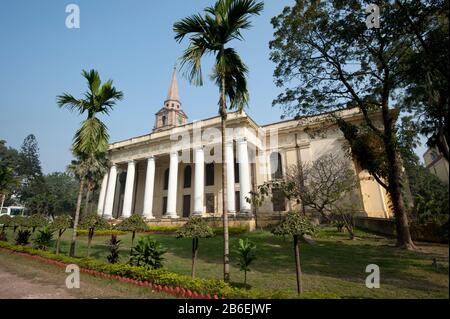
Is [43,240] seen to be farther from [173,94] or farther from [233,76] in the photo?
[173,94]

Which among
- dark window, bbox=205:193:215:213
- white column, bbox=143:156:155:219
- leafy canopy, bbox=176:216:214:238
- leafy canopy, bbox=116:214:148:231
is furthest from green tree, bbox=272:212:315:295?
dark window, bbox=205:193:215:213

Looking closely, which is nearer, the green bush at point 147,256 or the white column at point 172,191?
the green bush at point 147,256

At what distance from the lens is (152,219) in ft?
79.6

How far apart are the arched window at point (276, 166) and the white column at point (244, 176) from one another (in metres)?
5.78

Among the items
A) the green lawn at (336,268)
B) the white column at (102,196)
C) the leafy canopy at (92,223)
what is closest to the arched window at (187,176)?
the white column at (102,196)

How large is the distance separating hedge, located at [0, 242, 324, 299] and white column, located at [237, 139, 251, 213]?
1312 cm

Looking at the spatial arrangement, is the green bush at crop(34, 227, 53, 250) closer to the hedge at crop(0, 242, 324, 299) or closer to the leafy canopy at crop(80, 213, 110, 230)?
the leafy canopy at crop(80, 213, 110, 230)

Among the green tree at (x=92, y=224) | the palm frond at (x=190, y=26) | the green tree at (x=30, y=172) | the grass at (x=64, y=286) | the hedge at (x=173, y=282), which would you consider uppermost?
the green tree at (x=30, y=172)

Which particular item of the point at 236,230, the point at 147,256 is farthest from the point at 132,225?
the point at 236,230

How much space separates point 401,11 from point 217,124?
54.2 feet

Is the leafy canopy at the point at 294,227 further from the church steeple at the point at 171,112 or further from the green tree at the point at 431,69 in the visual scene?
the church steeple at the point at 171,112

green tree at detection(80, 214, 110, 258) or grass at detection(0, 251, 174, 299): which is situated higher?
green tree at detection(80, 214, 110, 258)

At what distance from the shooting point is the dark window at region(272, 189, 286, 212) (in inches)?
866

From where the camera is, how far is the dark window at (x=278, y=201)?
72.2ft
